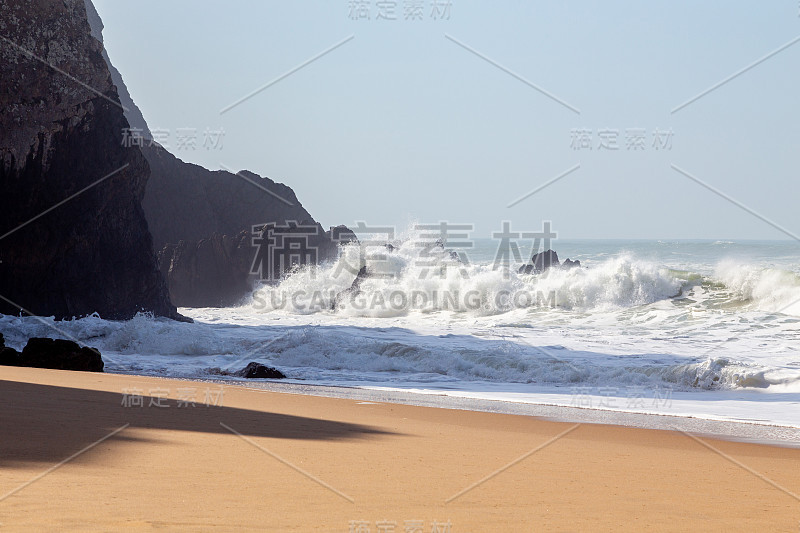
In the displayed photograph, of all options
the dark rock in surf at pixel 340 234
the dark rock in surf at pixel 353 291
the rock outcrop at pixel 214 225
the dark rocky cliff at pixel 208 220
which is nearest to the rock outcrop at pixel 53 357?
the dark rock in surf at pixel 353 291

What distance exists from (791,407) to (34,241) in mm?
21301

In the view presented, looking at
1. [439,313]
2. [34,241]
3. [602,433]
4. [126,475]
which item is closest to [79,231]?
[34,241]

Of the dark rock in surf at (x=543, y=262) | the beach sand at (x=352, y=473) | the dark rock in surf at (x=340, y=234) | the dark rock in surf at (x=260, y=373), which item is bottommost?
the dark rock in surf at (x=260, y=373)

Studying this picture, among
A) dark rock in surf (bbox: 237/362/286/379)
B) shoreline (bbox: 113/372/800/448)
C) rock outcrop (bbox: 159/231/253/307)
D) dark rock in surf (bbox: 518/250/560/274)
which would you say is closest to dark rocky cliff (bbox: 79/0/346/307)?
rock outcrop (bbox: 159/231/253/307)

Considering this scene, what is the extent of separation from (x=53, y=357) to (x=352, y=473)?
438 inches

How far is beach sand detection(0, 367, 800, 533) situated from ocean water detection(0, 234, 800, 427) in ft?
14.0

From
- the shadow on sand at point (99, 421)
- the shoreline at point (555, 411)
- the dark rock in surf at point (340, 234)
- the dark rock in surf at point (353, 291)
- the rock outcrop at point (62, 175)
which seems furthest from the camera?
the dark rock in surf at point (340, 234)

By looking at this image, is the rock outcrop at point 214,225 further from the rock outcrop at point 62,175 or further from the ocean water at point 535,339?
the rock outcrop at point 62,175

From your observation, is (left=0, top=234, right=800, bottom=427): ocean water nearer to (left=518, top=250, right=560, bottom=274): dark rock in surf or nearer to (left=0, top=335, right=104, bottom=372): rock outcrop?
(left=0, top=335, right=104, bottom=372): rock outcrop

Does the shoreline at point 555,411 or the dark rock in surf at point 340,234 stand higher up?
the dark rock in surf at point 340,234

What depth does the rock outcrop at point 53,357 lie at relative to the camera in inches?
573

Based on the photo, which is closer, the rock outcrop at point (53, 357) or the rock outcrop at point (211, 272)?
the rock outcrop at point (53, 357)

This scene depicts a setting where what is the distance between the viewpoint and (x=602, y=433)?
8969mm

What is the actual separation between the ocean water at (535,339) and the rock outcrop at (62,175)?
2317mm
